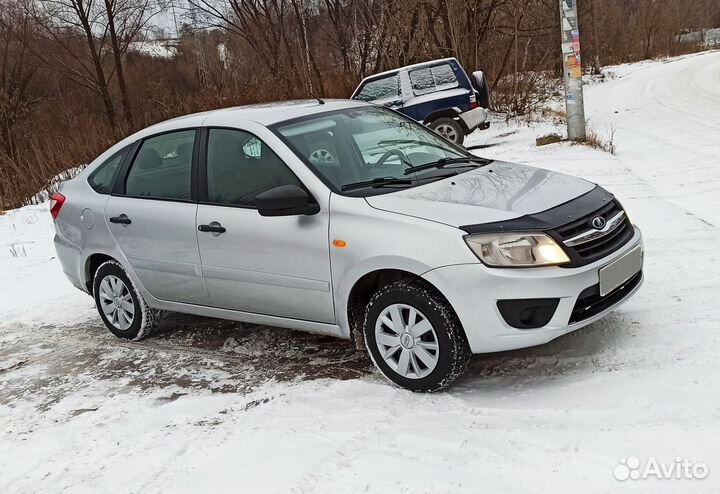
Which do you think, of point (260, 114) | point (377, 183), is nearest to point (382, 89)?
point (260, 114)

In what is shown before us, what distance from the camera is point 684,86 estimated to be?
72.7 ft

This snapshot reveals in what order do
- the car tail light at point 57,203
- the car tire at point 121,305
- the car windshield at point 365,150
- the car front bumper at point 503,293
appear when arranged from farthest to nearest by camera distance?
1. the car tail light at point 57,203
2. the car tire at point 121,305
3. the car windshield at point 365,150
4. the car front bumper at point 503,293

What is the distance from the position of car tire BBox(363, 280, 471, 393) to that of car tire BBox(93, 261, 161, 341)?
2164mm

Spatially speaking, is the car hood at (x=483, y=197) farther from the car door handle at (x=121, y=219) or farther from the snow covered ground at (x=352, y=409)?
the car door handle at (x=121, y=219)

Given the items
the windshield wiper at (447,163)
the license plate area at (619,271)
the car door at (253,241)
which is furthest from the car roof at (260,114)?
the license plate area at (619,271)

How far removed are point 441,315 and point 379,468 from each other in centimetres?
85

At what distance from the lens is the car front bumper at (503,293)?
3.47 metres

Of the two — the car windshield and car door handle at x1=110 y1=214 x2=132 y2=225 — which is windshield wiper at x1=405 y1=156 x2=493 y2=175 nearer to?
the car windshield

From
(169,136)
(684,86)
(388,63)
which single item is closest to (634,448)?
(169,136)

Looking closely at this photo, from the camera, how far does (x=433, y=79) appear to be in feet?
47.5

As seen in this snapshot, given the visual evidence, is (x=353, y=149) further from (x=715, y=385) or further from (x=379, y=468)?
(x=715, y=385)

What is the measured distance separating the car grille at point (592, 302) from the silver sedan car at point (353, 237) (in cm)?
1

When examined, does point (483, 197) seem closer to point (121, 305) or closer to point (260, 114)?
point (260, 114)

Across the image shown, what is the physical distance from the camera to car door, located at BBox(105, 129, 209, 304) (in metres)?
4.71
